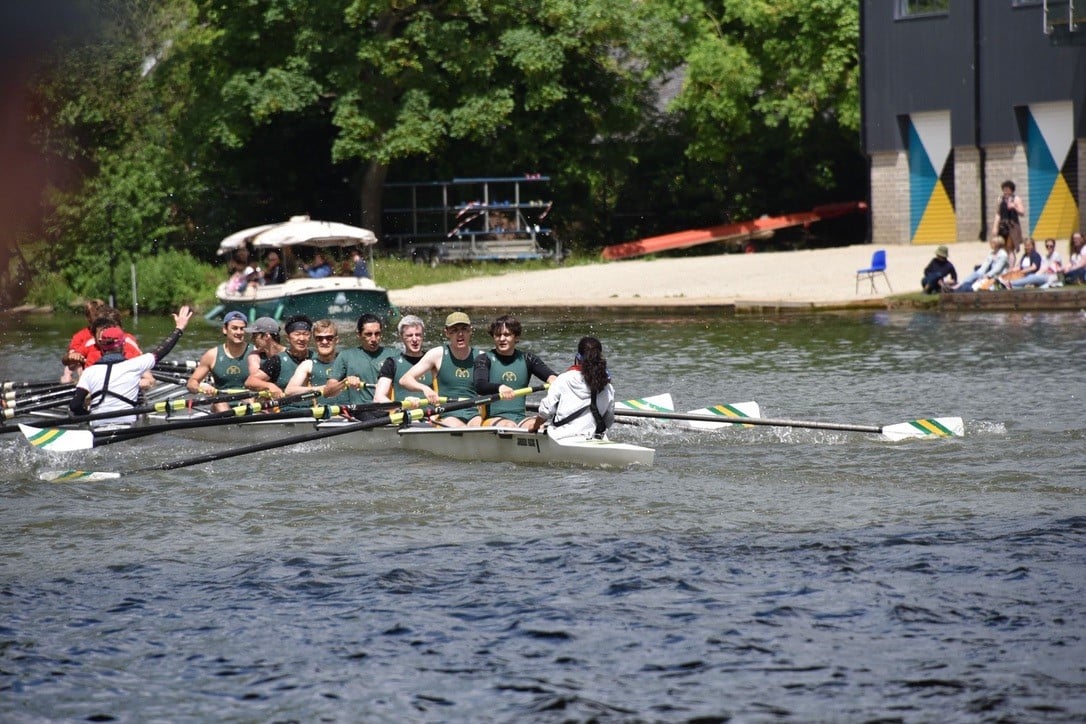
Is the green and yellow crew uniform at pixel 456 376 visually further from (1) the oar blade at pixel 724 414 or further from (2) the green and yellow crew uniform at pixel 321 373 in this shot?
(1) the oar blade at pixel 724 414

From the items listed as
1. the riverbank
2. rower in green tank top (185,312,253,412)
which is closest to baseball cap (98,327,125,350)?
rower in green tank top (185,312,253,412)

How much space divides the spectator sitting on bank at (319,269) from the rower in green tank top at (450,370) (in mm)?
16700

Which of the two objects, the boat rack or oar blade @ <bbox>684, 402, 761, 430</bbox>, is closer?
oar blade @ <bbox>684, 402, 761, 430</bbox>

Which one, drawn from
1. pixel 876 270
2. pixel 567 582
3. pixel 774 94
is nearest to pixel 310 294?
pixel 876 270

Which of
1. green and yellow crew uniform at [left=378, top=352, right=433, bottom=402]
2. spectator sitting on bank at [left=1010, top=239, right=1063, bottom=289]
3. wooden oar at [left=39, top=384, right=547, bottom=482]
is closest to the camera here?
wooden oar at [left=39, top=384, right=547, bottom=482]

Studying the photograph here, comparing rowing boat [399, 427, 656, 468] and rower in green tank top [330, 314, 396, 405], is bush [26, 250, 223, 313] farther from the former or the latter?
rowing boat [399, 427, 656, 468]

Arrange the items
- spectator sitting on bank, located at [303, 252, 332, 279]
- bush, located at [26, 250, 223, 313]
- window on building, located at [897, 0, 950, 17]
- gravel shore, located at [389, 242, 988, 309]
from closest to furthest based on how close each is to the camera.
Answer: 1. gravel shore, located at [389, 242, 988, 309]
2. spectator sitting on bank, located at [303, 252, 332, 279]
3. window on building, located at [897, 0, 950, 17]
4. bush, located at [26, 250, 223, 313]

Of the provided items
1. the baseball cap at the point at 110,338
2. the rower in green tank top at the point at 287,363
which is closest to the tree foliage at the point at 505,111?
the baseball cap at the point at 110,338

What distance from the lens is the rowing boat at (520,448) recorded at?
12.6 m

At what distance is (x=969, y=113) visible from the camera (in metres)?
34.3

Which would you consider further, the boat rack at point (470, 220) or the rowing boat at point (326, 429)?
the boat rack at point (470, 220)

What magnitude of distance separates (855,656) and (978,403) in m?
9.74

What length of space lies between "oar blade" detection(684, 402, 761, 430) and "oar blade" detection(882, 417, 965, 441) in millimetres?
1381

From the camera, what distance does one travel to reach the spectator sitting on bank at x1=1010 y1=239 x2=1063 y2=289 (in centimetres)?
2692
